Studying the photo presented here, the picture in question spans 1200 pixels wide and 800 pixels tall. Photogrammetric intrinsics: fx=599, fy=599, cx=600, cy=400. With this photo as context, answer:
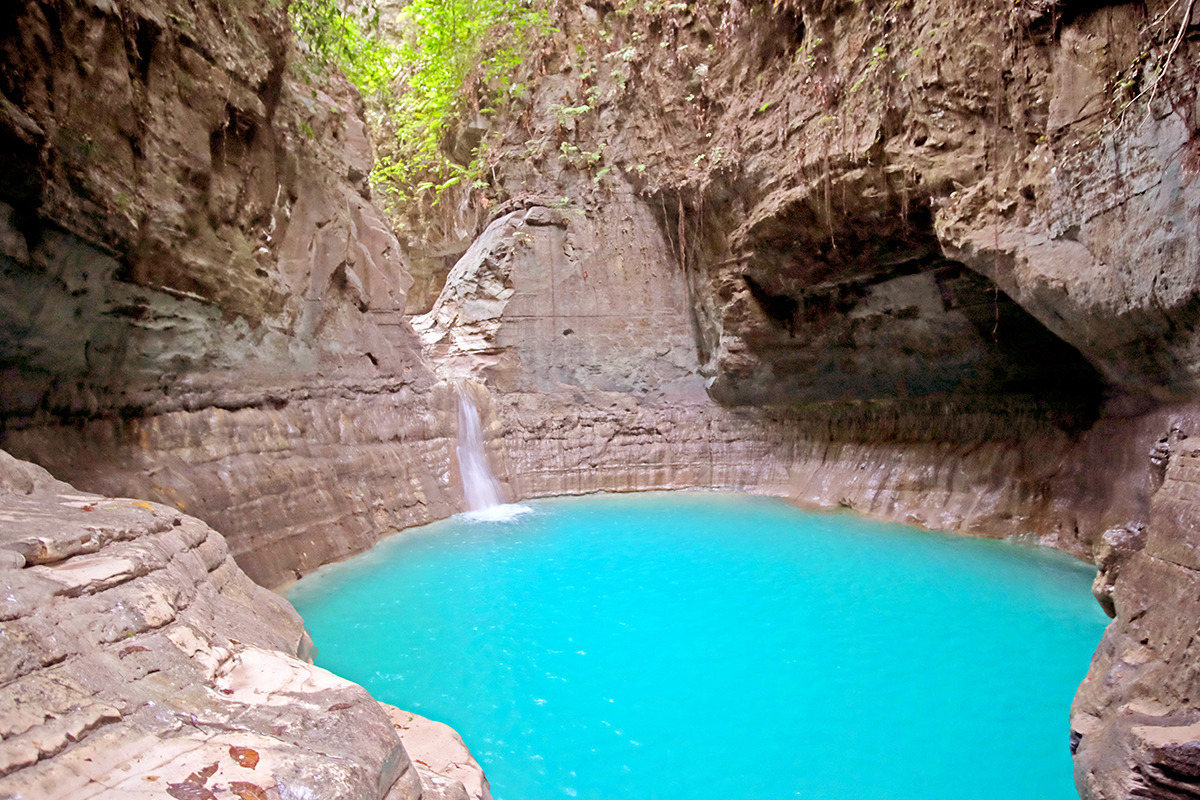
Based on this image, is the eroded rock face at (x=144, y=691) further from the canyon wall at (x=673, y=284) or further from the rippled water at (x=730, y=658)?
the canyon wall at (x=673, y=284)

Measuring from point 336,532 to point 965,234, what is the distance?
7.38 meters

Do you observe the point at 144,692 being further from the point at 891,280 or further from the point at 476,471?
A: the point at 891,280

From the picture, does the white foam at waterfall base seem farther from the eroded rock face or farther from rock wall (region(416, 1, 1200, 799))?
the eroded rock face

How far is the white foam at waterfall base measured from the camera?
9.28 metres

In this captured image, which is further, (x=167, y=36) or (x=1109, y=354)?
(x=1109, y=354)

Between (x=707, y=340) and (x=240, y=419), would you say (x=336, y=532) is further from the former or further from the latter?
(x=707, y=340)

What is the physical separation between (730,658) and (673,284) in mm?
8697

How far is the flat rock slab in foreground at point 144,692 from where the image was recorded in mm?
1512

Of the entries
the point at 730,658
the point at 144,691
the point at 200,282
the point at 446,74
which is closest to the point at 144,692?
the point at 144,691

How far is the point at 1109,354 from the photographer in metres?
5.16

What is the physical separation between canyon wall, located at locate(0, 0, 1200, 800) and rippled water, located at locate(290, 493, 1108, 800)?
0.62 m

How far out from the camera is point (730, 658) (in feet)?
13.8

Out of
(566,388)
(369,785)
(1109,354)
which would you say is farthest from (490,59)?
(369,785)

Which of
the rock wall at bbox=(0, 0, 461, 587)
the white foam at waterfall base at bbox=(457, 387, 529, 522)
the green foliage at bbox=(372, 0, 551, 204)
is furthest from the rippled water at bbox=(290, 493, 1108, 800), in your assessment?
the green foliage at bbox=(372, 0, 551, 204)
